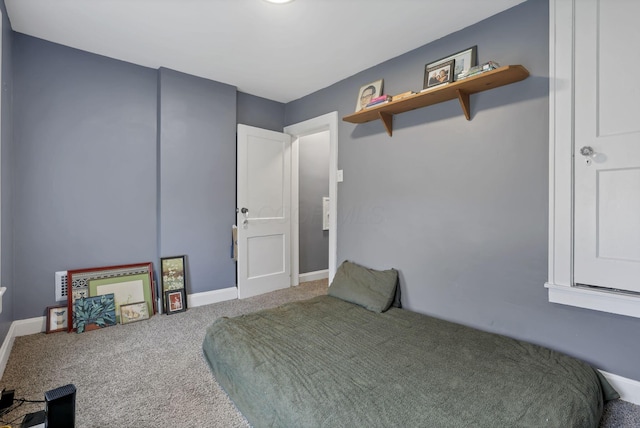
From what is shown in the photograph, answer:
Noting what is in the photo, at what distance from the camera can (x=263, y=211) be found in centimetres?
372

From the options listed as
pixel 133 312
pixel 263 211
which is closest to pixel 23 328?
pixel 133 312

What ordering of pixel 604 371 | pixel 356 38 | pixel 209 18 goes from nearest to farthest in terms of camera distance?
1. pixel 604 371
2. pixel 209 18
3. pixel 356 38

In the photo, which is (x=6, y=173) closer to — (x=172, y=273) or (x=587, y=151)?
(x=172, y=273)

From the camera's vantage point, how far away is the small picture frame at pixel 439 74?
2287mm

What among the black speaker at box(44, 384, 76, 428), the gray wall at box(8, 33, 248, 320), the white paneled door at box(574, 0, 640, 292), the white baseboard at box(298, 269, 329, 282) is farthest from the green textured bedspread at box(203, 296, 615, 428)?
the white baseboard at box(298, 269, 329, 282)

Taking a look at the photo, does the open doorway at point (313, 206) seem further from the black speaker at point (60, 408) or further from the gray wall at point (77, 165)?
the black speaker at point (60, 408)

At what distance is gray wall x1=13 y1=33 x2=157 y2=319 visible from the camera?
8.18 feet

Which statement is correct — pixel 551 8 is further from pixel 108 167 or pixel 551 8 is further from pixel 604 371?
pixel 108 167

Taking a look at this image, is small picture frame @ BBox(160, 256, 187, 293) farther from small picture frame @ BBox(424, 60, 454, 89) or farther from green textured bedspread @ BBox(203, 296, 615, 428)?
small picture frame @ BBox(424, 60, 454, 89)

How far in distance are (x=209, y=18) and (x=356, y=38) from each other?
1.09 m

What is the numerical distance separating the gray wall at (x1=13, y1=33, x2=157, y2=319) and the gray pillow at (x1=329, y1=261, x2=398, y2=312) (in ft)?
6.27

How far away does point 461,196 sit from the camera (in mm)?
2303

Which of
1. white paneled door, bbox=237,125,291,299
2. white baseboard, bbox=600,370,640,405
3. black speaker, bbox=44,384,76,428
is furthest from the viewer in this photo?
white paneled door, bbox=237,125,291,299

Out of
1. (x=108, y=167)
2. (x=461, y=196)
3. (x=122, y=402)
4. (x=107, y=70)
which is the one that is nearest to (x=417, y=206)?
(x=461, y=196)
